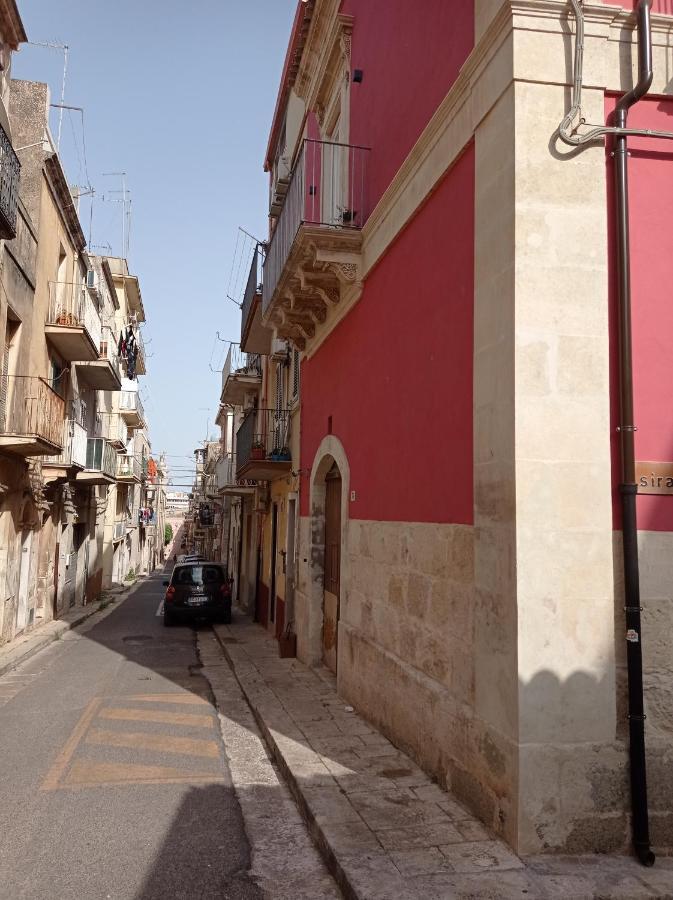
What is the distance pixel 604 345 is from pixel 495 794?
2917 mm

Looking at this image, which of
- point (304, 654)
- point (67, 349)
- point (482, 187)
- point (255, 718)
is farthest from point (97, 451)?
point (482, 187)

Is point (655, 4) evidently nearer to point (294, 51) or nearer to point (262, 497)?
point (294, 51)

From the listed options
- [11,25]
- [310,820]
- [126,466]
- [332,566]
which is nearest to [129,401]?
[126,466]

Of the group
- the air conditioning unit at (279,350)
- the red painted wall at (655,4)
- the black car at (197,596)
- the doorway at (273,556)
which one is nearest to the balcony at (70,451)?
the black car at (197,596)

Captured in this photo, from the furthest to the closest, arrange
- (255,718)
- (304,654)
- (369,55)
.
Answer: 1. (304,654)
2. (369,55)
3. (255,718)

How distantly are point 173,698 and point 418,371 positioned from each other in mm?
5355

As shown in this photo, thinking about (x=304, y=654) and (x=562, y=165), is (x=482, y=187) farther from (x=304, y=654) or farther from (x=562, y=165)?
(x=304, y=654)

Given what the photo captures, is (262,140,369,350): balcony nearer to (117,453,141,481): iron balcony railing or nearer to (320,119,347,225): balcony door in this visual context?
(320,119,347,225): balcony door

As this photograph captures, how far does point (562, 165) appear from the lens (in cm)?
445

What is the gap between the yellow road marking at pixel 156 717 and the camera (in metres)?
7.45

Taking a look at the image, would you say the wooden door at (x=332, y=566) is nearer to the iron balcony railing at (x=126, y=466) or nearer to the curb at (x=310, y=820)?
the curb at (x=310, y=820)

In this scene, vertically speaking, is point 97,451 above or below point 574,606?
above

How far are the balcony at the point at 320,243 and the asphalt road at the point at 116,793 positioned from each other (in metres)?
5.46

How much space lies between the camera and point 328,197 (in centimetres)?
928
